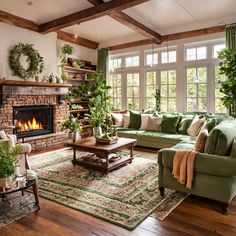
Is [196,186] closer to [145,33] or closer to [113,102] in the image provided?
[145,33]

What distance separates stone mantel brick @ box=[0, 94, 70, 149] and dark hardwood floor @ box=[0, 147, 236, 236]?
309cm

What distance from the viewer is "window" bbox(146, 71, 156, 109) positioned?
6.96 metres

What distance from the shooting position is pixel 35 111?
19.7 feet

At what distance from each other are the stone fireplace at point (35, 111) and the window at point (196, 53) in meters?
3.39

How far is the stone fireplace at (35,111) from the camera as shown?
16.9 feet

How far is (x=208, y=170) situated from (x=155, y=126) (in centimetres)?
312

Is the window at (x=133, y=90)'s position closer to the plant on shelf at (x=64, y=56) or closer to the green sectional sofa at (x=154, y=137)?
the green sectional sofa at (x=154, y=137)

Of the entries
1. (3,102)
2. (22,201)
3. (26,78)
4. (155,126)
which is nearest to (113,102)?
(155,126)

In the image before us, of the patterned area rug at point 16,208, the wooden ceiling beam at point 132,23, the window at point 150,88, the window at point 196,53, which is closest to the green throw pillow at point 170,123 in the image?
the window at point 150,88

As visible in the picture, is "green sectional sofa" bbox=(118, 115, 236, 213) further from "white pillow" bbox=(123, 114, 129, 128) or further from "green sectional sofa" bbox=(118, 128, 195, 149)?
"white pillow" bbox=(123, 114, 129, 128)

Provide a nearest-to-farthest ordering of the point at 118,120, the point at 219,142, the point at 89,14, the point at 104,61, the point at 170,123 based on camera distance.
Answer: the point at 219,142 < the point at 89,14 < the point at 170,123 < the point at 118,120 < the point at 104,61

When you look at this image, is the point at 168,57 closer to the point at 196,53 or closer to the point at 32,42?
the point at 196,53

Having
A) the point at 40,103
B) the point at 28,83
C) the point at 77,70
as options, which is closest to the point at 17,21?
the point at 28,83

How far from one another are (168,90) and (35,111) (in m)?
3.63
